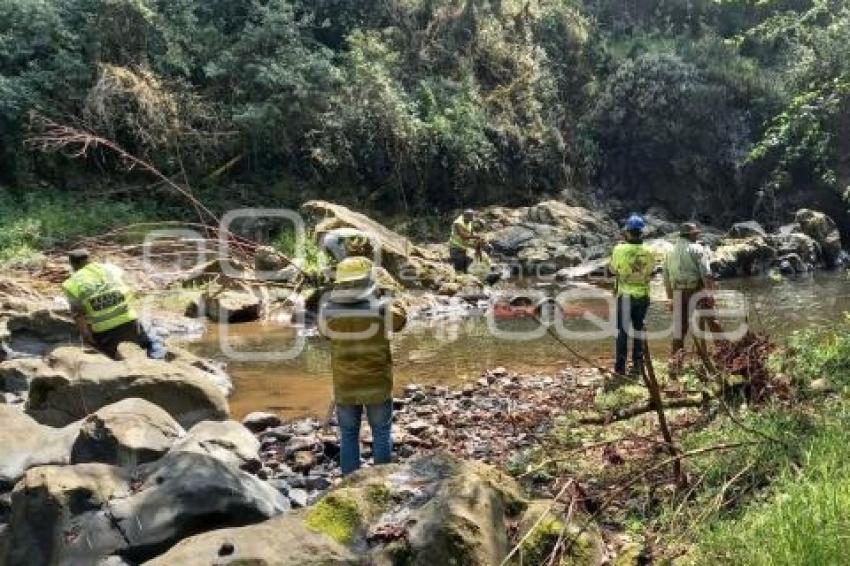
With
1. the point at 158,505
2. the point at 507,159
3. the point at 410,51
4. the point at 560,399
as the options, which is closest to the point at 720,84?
the point at 507,159

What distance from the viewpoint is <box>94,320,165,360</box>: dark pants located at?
834 cm

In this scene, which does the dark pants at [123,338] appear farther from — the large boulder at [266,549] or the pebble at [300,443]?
the large boulder at [266,549]

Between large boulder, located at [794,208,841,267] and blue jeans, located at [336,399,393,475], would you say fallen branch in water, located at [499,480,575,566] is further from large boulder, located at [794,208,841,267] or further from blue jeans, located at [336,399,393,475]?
large boulder, located at [794,208,841,267]

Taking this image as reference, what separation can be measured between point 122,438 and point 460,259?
44.7ft

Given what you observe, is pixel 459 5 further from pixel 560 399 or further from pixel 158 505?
pixel 158 505

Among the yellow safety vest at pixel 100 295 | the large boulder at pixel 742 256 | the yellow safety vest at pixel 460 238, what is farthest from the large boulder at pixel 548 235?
the yellow safety vest at pixel 100 295

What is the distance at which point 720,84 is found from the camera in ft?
89.7

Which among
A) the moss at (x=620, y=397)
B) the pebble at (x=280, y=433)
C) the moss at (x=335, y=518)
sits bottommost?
the pebble at (x=280, y=433)

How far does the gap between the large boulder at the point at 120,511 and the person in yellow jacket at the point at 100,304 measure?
3.60 metres

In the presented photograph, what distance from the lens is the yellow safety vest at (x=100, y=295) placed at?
8.03m

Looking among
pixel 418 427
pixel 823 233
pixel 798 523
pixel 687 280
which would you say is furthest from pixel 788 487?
pixel 823 233

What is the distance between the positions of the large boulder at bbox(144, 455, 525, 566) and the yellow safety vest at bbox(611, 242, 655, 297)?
4.93 m

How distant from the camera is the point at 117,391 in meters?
6.99

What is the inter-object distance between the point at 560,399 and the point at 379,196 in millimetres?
16877
